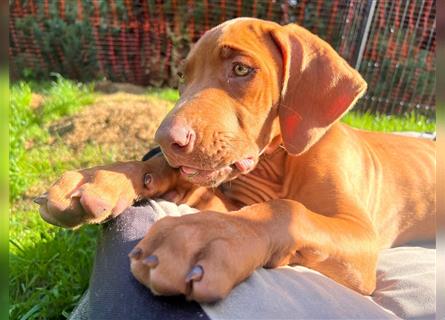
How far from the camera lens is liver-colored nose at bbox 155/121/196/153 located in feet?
7.45

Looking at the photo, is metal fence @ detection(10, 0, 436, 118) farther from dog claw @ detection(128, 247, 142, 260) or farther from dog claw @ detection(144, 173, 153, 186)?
dog claw @ detection(128, 247, 142, 260)

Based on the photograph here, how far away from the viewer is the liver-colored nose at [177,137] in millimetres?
2270

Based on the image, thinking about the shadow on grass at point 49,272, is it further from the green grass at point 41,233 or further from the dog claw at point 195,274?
the dog claw at point 195,274

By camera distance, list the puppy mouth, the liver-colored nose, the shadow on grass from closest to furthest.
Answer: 1. the liver-colored nose
2. the puppy mouth
3. the shadow on grass

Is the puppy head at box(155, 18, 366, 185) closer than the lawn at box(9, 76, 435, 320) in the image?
Yes

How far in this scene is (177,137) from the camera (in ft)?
7.43

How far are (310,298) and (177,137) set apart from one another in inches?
29.4

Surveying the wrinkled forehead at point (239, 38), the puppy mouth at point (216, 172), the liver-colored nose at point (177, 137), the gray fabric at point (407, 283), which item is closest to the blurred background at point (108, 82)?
the puppy mouth at point (216, 172)

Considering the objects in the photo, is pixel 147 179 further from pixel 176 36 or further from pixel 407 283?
pixel 176 36

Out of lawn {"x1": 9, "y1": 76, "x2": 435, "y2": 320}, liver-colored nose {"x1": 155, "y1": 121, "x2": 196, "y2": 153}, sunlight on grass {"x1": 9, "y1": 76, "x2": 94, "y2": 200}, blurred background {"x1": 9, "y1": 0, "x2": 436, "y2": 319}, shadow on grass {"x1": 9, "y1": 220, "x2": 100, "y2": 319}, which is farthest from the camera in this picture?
sunlight on grass {"x1": 9, "y1": 76, "x2": 94, "y2": 200}

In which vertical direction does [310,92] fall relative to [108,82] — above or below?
above

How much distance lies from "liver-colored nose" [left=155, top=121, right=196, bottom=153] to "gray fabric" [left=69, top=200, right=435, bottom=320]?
0.32 m

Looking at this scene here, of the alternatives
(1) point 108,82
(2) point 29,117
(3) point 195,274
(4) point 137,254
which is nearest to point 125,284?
(4) point 137,254

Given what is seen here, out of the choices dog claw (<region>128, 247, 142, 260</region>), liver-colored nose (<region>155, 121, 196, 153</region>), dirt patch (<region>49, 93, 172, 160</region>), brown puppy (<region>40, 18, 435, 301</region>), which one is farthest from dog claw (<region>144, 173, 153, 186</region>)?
dirt patch (<region>49, 93, 172, 160</region>)
